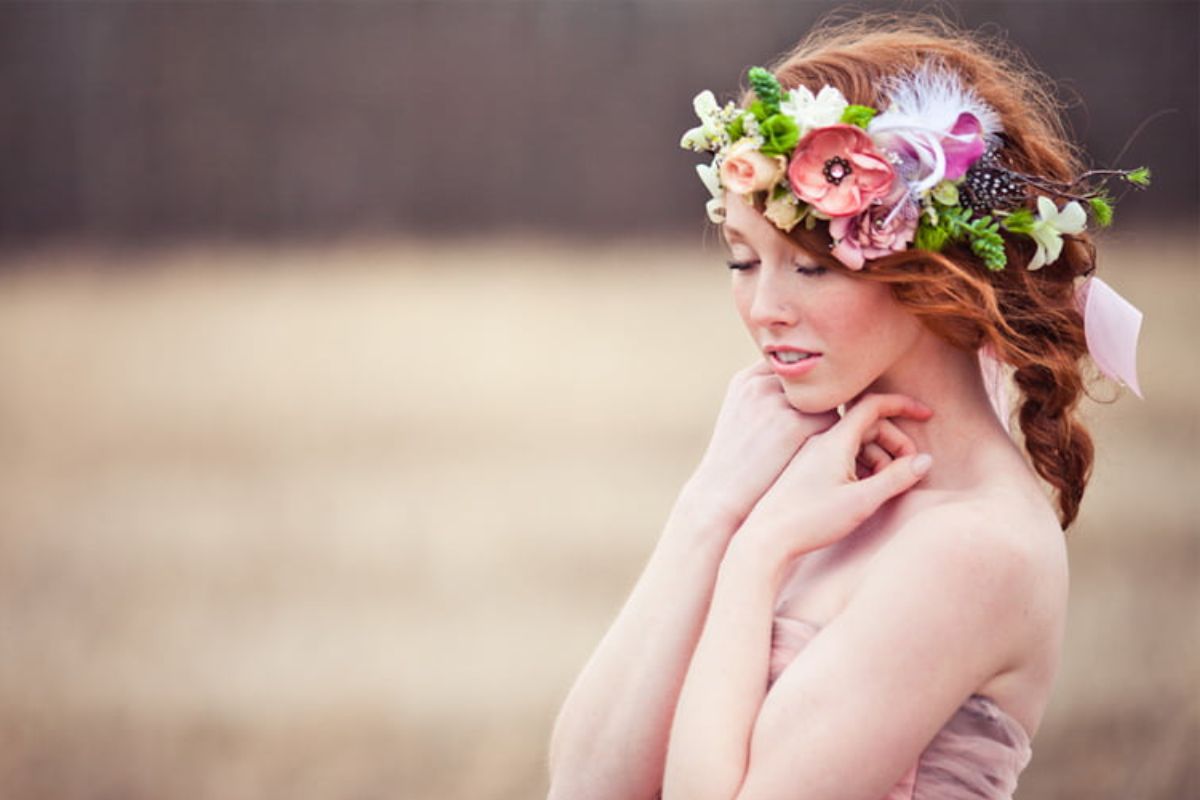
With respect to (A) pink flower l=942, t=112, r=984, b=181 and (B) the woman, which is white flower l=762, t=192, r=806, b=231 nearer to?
(B) the woman

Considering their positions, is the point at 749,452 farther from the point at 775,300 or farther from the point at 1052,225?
the point at 1052,225

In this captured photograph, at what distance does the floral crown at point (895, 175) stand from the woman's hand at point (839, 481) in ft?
0.59

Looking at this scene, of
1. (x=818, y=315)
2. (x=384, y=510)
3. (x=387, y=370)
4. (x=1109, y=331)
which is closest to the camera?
(x=818, y=315)

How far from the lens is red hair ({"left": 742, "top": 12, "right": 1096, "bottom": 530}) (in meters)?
1.69

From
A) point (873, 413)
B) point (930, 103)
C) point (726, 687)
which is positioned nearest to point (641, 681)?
point (726, 687)

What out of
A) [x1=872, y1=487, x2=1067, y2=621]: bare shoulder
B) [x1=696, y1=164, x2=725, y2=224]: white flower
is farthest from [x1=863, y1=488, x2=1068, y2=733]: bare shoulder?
[x1=696, y1=164, x2=725, y2=224]: white flower

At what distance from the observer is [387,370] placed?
16.0 ft

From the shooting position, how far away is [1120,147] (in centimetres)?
420

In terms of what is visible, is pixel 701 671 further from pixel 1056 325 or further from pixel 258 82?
pixel 258 82

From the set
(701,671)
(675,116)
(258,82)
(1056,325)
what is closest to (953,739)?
(701,671)

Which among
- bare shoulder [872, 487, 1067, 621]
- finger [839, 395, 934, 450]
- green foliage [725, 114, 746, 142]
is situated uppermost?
green foliage [725, 114, 746, 142]

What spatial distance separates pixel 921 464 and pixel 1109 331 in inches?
11.9

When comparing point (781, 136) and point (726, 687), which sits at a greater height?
point (781, 136)

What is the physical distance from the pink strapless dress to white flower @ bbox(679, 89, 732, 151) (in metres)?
0.70
